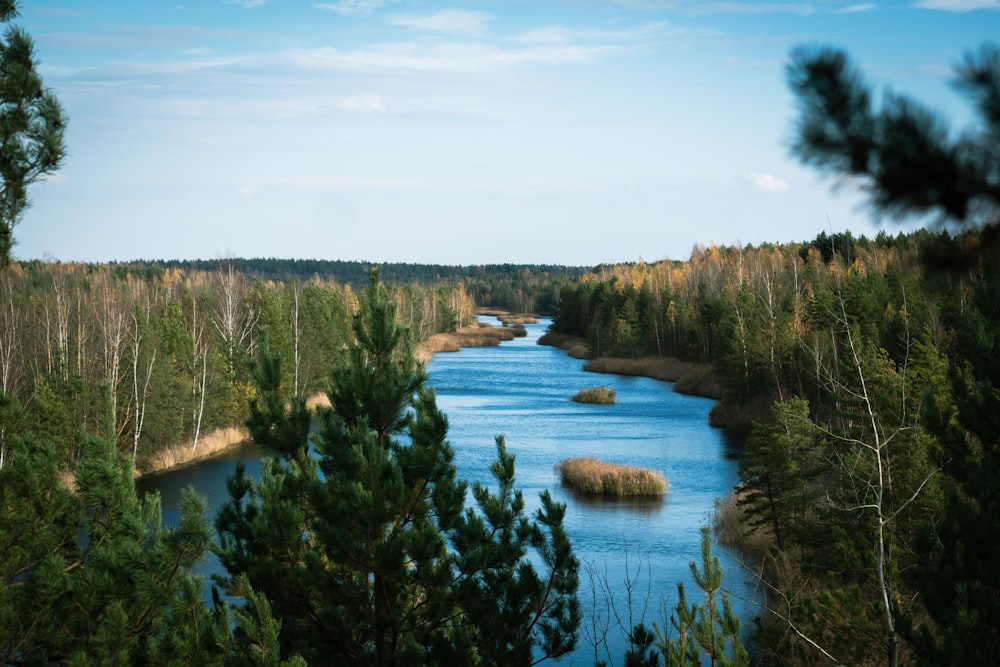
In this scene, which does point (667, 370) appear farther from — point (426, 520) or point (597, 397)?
point (426, 520)

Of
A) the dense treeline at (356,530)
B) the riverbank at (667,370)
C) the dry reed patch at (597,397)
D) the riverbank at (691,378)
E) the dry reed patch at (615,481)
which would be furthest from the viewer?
the riverbank at (667,370)

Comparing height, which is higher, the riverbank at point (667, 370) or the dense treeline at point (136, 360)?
the dense treeline at point (136, 360)

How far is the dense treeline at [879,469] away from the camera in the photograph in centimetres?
919

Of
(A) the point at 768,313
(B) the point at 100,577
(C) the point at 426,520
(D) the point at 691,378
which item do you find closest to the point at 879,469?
(C) the point at 426,520

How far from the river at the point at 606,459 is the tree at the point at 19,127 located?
6573mm

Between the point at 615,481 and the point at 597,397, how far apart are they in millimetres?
21031

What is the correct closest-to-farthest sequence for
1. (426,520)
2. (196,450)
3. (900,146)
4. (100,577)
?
(900,146)
(100,577)
(426,520)
(196,450)

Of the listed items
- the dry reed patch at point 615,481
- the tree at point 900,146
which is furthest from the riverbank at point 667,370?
the tree at point 900,146

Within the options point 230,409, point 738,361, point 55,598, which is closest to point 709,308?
point 738,361

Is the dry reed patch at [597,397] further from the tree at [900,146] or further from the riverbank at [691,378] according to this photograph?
the tree at [900,146]

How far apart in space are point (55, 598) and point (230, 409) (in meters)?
35.9

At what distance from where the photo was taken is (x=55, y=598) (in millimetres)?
8219

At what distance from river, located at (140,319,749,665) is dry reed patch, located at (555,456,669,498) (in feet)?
1.78

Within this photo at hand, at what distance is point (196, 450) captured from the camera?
1534 inches
